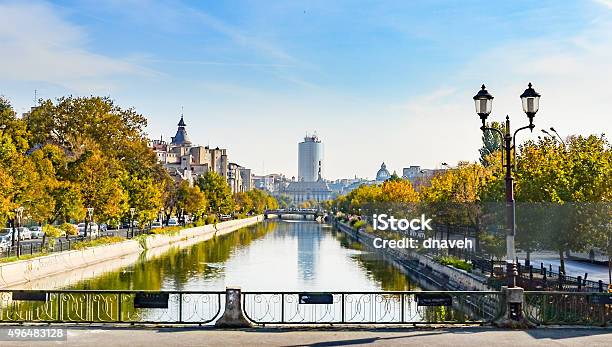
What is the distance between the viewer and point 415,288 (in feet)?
153

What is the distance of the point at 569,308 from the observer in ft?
68.8

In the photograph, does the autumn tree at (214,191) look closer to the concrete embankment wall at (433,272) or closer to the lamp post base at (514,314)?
the concrete embankment wall at (433,272)

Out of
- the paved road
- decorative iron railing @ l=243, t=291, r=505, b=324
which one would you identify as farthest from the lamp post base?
the paved road

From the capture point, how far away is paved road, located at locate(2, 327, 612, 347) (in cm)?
1728

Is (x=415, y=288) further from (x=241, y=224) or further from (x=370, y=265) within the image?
(x=241, y=224)

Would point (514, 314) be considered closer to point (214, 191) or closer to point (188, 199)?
point (188, 199)

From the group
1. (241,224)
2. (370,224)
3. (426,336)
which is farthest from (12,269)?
(241,224)

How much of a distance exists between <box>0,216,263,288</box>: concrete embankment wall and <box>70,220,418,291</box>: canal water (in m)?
2.59

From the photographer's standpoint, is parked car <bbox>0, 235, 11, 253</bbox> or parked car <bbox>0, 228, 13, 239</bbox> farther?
parked car <bbox>0, 228, 13, 239</bbox>

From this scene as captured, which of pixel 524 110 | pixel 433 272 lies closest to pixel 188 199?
pixel 433 272

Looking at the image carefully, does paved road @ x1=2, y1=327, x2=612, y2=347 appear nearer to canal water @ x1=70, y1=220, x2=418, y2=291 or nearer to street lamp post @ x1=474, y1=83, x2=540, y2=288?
street lamp post @ x1=474, y1=83, x2=540, y2=288

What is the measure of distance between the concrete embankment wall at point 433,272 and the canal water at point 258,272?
1241 millimetres

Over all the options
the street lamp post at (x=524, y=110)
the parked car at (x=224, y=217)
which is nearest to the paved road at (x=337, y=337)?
the street lamp post at (x=524, y=110)

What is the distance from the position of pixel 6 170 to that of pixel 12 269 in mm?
7541
